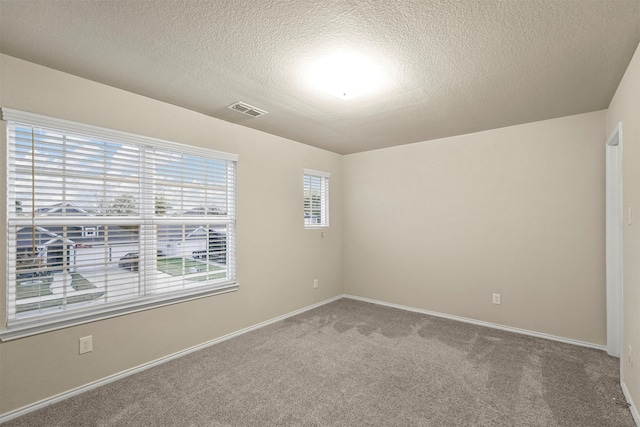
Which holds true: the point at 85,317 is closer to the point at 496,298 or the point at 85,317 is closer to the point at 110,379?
the point at 110,379

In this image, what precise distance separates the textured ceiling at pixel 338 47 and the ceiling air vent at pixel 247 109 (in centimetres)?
11

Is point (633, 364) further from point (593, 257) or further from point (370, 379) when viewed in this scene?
point (370, 379)

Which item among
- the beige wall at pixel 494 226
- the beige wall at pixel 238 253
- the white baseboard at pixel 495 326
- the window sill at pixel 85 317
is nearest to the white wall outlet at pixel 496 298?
the beige wall at pixel 494 226

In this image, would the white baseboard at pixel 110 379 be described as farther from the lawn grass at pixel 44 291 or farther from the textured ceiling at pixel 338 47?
the textured ceiling at pixel 338 47

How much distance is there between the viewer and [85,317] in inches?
93.0

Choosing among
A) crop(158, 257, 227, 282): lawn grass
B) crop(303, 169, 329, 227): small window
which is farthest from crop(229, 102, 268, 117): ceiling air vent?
crop(158, 257, 227, 282): lawn grass

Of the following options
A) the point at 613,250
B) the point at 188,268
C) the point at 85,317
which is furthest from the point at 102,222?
the point at 613,250

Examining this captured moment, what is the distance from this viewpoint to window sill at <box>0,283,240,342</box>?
208 cm

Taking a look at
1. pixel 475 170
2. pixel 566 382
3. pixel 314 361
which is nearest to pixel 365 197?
pixel 475 170

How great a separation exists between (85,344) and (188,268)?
1.00 meters

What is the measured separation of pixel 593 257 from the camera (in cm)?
311

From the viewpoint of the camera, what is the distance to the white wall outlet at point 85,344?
2.34 m

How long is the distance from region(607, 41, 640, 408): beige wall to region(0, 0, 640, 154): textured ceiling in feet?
0.67

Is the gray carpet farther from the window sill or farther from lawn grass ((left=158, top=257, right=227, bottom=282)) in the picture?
lawn grass ((left=158, top=257, right=227, bottom=282))
